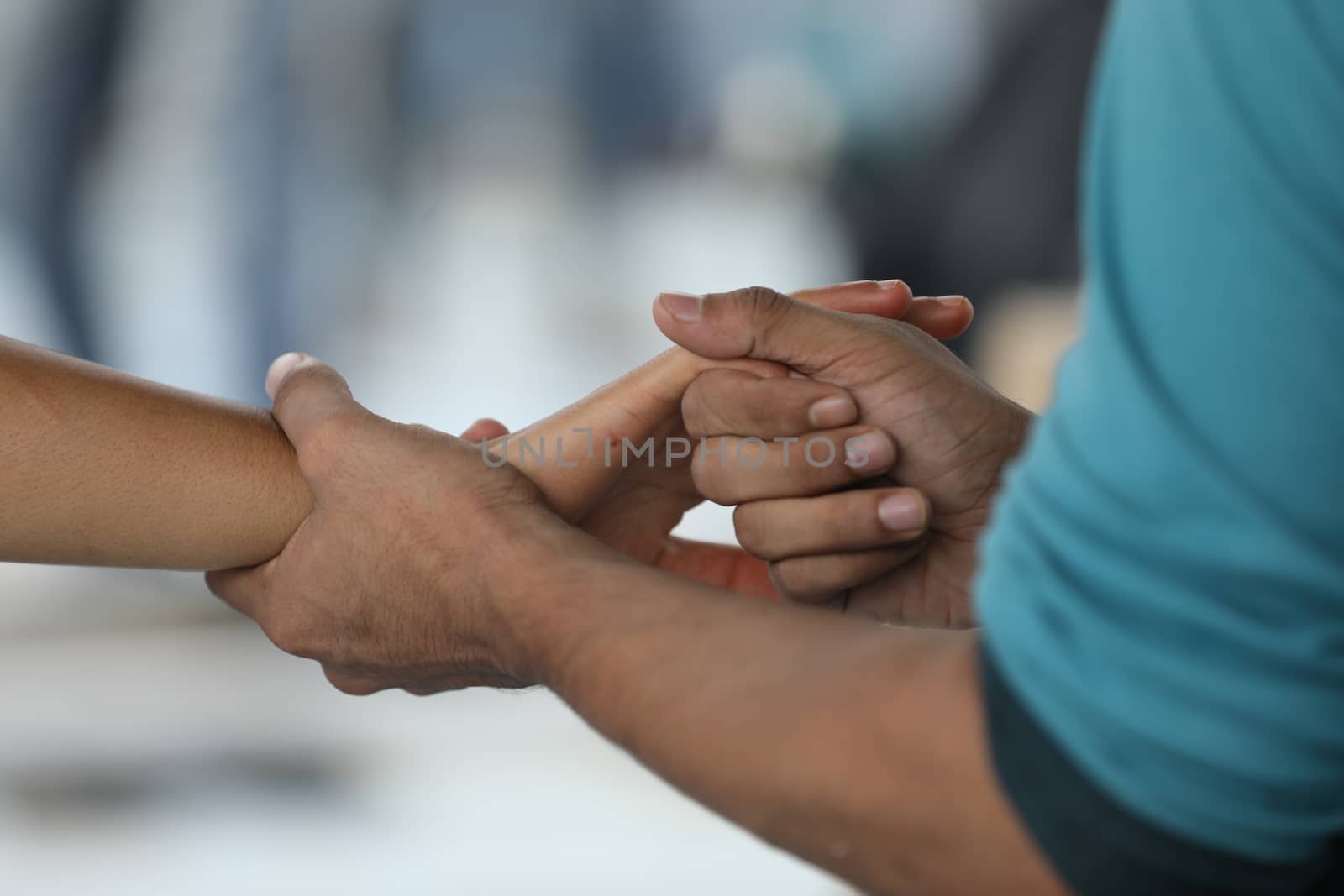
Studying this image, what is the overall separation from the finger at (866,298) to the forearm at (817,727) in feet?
1.69

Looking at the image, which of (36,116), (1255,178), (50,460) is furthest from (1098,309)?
(36,116)

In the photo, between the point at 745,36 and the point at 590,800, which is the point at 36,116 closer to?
the point at 745,36

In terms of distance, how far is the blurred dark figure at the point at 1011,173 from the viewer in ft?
7.85

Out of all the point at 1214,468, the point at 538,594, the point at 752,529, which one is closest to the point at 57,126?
the point at 752,529

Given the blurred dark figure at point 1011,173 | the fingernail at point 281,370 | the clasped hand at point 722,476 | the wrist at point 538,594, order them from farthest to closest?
the blurred dark figure at point 1011,173 → the fingernail at point 281,370 → the clasped hand at point 722,476 → the wrist at point 538,594

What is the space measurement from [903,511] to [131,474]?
0.71 meters

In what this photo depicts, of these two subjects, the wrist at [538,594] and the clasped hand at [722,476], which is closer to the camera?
the wrist at [538,594]

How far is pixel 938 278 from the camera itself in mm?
2463

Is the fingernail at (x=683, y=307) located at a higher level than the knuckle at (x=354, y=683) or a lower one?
higher

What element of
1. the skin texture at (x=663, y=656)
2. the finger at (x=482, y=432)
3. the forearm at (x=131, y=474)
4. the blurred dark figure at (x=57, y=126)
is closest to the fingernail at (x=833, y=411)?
the skin texture at (x=663, y=656)

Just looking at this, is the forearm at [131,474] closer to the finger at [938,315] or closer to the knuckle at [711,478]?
the knuckle at [711,478]

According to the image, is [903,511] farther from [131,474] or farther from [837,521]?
[131,474]

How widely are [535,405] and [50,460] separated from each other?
147 cm

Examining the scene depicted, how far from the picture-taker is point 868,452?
1.06 meters
